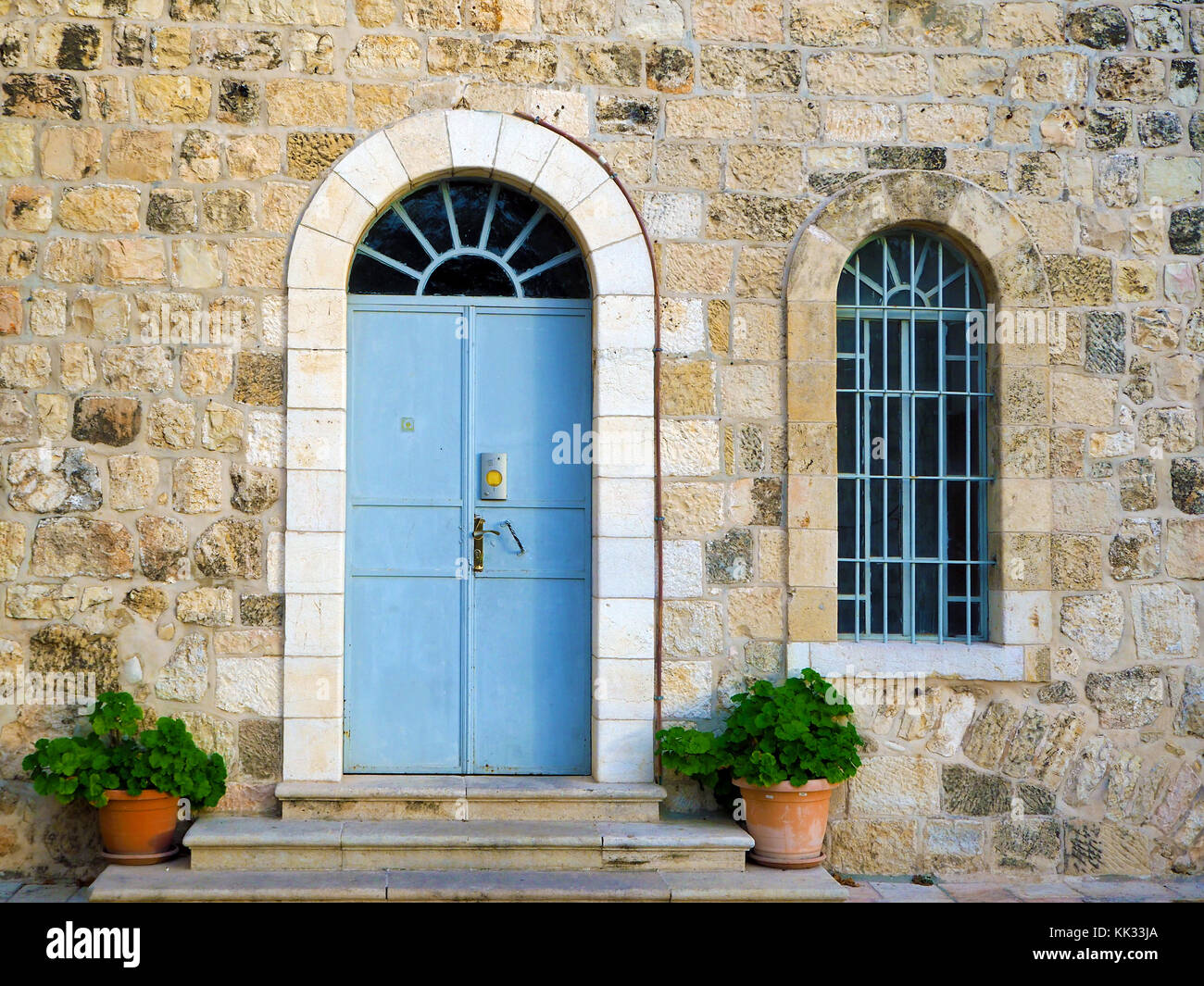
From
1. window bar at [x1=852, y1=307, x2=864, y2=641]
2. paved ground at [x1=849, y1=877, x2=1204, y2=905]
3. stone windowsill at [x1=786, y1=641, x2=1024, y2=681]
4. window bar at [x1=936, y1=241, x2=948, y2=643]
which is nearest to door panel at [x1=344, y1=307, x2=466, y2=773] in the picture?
stone windowsill at [x1=786, y1=641, x2=1024, y2=681]

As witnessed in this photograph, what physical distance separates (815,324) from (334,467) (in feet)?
7.06

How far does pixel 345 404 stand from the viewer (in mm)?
4984

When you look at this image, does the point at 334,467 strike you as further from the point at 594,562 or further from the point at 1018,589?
the point at 1018,589

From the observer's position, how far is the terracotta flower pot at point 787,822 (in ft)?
15.5

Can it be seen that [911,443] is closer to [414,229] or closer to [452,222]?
[452,222]

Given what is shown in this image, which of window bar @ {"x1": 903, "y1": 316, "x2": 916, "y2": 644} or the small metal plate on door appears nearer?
the small metal plate on door

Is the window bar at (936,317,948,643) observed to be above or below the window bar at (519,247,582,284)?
below

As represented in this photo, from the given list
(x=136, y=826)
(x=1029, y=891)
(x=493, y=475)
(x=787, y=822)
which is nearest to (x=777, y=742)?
(x=787, y=822)

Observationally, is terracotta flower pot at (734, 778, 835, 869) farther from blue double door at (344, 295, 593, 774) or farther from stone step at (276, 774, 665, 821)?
blue double door at (344, 295, 593, 774)

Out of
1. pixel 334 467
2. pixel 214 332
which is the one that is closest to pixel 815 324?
pixel 334 467

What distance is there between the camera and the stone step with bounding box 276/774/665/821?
4.79m

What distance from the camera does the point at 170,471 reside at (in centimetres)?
489

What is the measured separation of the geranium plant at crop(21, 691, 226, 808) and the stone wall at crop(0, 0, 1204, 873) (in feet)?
0.62

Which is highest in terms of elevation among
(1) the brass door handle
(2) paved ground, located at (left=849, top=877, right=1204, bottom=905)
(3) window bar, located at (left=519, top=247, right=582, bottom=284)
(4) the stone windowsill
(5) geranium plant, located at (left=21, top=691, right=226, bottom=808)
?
(3) window bar, located at (left=519, top=247, right=582, bottom=284)
